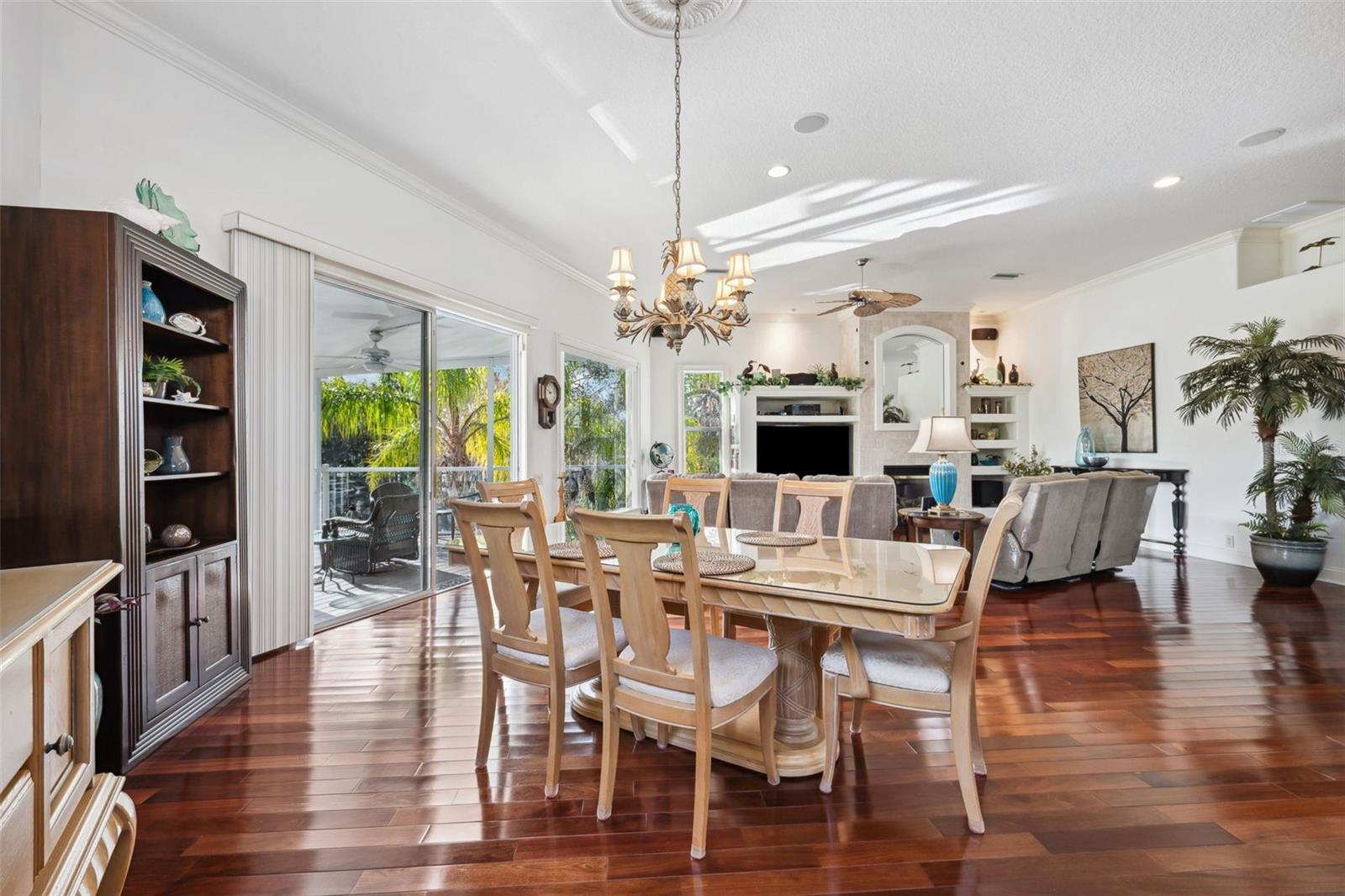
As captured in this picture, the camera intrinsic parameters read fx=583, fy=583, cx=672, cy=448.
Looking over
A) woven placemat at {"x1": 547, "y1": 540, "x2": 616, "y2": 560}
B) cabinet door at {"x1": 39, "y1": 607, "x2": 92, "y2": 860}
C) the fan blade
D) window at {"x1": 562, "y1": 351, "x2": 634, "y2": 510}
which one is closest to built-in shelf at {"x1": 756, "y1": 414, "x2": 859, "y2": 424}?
window at {"x1": 562, "y1": 351, "x2": 634, "y2": 510}

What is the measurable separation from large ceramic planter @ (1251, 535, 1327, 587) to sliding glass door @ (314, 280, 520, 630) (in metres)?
6.10

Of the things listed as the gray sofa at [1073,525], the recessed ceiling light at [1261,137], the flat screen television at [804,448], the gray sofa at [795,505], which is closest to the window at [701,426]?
the flat screen television at [804,448]

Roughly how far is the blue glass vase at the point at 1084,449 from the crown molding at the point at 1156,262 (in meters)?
1.69

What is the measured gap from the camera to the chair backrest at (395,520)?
3.96m

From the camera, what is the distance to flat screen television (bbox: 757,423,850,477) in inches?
309

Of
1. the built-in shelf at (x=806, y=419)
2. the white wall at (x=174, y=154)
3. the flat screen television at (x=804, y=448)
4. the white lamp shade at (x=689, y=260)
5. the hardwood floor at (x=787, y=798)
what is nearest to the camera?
the hardwood floor at (x=787, y=798)

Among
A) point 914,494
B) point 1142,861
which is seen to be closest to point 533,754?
point 1142,861

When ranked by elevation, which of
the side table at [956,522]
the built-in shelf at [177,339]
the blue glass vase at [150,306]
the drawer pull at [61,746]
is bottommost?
the side table at [956,522]

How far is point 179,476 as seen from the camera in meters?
2.33

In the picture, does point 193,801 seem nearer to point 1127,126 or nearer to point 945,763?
point 945,763

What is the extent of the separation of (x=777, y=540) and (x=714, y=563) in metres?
0.68

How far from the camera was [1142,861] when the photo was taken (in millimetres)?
1572

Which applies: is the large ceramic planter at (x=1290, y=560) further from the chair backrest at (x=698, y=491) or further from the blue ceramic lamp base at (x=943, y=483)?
the chair backrest at (x=698, y=491)

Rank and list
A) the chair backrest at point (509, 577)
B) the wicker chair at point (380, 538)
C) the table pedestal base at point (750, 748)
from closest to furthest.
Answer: the chair backrest at point (509, 577) < the table pedestal base at point (750, 748) < the wicker chair at point (380, 538)
